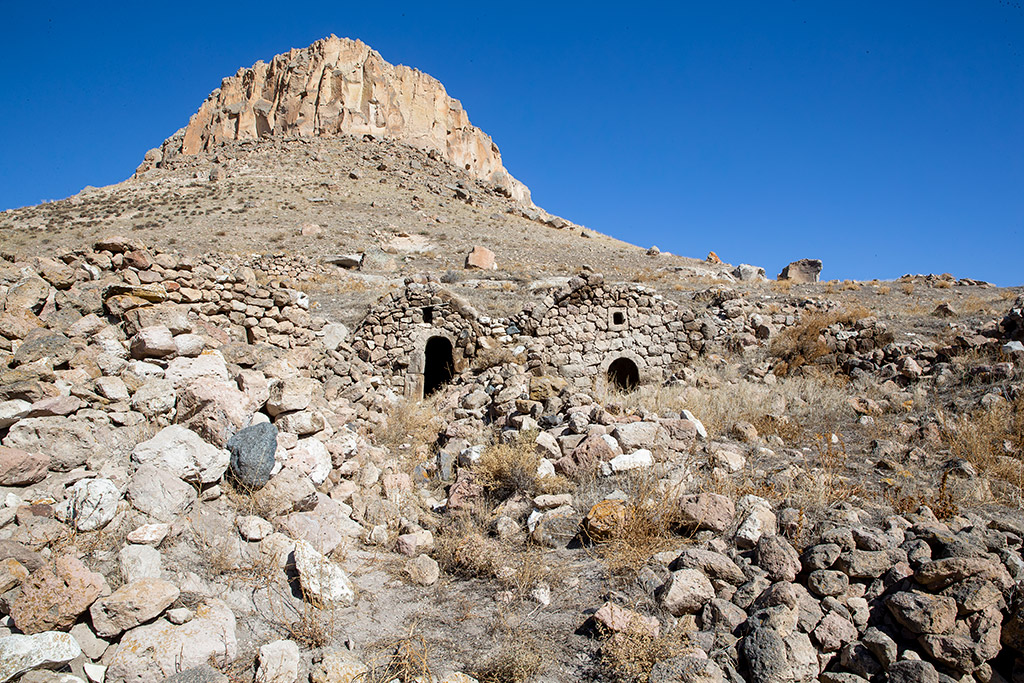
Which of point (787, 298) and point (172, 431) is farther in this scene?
point (787, 298)

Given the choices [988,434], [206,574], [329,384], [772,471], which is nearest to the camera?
[206,574]

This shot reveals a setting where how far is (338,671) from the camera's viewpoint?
2.89 m

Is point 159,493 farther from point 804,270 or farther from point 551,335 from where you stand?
point 804,270

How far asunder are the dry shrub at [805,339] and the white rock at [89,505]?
10.3 metres

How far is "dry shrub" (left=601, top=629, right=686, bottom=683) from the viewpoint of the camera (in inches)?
112

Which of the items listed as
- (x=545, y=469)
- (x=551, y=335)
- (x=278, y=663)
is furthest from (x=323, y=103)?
(x=278, y=663)

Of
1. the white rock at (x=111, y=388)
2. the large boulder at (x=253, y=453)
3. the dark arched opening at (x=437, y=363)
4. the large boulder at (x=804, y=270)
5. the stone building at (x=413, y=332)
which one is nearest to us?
the large boulder at (x=253, y=453)

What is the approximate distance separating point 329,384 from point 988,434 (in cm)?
815

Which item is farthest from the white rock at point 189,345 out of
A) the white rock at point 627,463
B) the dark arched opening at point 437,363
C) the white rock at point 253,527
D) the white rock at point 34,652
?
the dark arched opening at point 437,363

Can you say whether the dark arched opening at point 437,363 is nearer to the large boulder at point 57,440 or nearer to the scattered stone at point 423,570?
the scattered stone at point 423,570

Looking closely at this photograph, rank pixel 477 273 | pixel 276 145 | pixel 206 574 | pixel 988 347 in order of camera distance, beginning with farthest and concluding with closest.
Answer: pixel 276 145
pixel 477 273
pixel 988 347
pixel 206 574

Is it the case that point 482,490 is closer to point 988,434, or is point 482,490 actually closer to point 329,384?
point 329,384

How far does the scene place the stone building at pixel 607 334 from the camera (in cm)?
1024

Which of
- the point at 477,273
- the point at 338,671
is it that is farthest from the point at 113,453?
the point at 477,273
